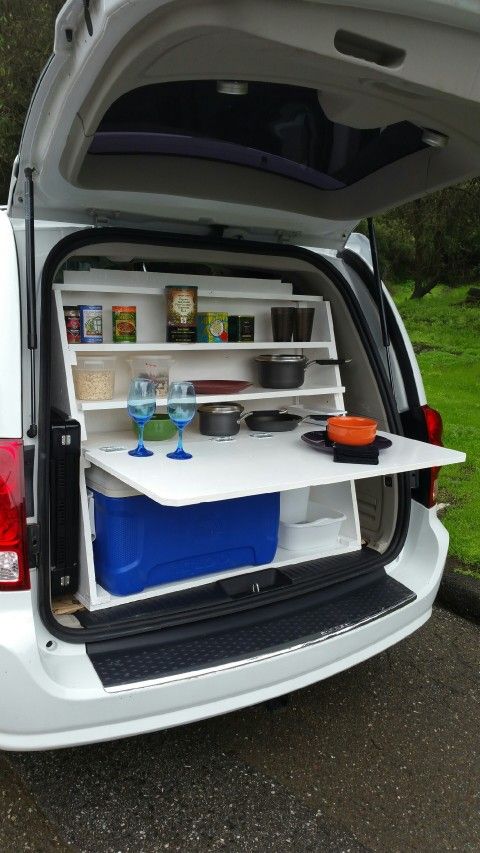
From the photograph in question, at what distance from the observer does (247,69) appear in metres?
1.43

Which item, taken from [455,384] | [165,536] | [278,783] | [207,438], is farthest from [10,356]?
[455,384]

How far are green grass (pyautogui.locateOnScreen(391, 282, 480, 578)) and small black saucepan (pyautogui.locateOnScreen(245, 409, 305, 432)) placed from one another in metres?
1.41

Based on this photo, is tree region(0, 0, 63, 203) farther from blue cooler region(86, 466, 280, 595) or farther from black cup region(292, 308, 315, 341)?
blue cooler region(86, 466, 280, 595)

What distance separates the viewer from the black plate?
7.40 feet

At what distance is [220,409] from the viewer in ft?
8.27

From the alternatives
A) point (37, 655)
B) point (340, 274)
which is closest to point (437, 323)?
point (340, 274)

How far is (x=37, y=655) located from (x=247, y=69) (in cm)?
146

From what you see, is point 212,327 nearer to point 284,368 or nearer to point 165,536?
point 284,368

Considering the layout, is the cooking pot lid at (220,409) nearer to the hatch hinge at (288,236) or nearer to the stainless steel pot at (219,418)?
the stainless steel pot at (219,418)

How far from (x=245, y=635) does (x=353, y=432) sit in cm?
74

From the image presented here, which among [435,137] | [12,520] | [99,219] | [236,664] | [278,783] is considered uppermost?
[435,137]

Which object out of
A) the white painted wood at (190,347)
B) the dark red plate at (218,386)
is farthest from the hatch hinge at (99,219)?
the dark red plate at (218,386)

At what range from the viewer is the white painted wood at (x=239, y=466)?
69.7 inches

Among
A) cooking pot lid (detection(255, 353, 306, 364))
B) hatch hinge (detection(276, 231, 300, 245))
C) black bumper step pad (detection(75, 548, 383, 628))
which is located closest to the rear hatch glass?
hatch hinge (detection(276, 231, 300, 245))
